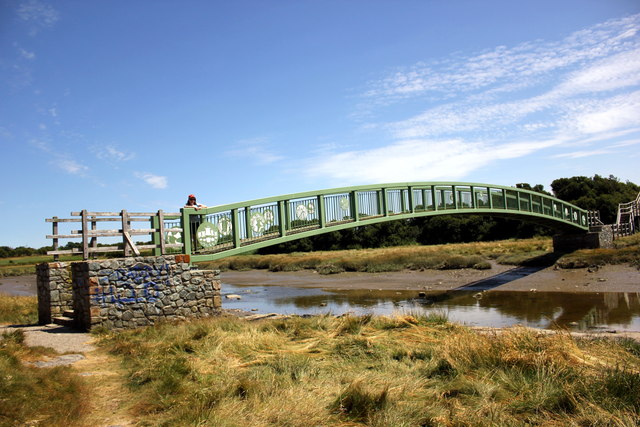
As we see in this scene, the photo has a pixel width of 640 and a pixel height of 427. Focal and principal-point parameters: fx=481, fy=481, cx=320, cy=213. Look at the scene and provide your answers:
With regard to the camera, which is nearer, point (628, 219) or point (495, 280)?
point (495, 280)

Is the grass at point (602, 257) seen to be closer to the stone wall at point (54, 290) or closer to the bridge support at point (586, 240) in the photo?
the bridge support at point (586, 240)

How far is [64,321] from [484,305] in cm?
1437

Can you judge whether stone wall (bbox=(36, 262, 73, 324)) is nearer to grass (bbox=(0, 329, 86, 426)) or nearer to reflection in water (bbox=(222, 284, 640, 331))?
grass (bbox=(0, 329, 86, 426))

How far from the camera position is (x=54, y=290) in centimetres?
1354

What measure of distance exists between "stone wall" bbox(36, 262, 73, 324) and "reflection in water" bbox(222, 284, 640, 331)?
7.88m

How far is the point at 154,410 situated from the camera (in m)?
5.71

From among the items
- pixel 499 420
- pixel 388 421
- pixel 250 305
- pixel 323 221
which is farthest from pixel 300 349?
pixel 250 305

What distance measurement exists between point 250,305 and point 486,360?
54.5 ft

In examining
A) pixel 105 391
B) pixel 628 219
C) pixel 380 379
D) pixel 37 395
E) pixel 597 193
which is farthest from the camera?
pixel 597 193

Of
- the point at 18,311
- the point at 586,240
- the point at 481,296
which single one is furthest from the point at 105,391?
the point at 586,240

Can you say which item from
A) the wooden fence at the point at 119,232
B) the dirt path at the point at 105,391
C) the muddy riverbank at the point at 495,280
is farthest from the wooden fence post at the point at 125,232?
the muddy riverbank at the point at 495,280

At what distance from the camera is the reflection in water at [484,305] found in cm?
1454

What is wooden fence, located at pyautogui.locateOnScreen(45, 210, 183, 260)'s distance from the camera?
12.1 m

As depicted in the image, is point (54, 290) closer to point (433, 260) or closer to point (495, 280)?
point (495, 280)
